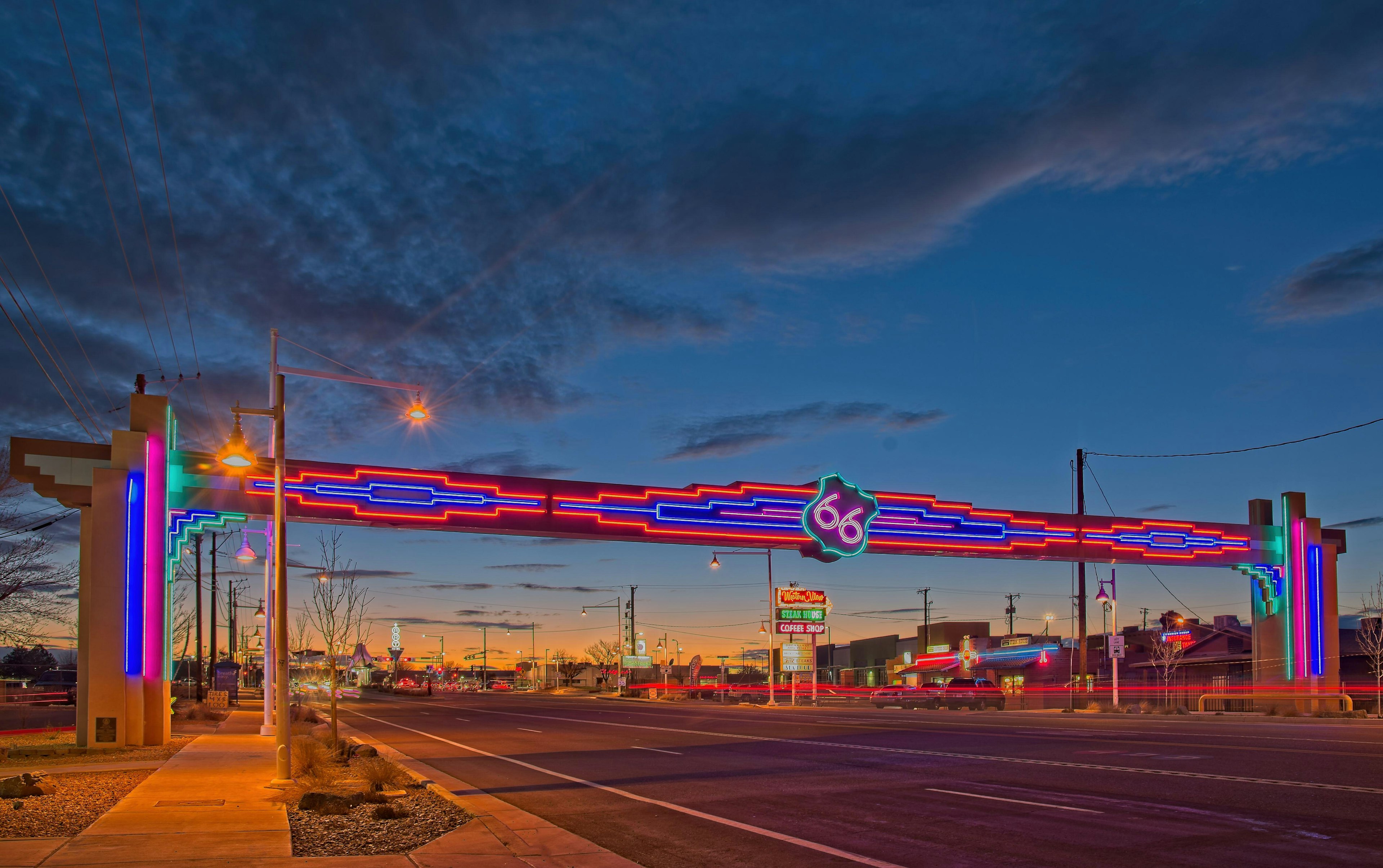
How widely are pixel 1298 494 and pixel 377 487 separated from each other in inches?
1320

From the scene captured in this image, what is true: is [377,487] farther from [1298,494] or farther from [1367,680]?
[1367,680]

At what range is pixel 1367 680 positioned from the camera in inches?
1994

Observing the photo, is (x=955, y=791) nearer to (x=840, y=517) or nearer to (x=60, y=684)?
(x=840, y=517)

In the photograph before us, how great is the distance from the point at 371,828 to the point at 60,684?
80.8 metres

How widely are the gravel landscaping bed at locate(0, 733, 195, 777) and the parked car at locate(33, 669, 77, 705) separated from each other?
6.93 meters

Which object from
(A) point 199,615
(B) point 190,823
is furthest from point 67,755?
(A) point 199,615

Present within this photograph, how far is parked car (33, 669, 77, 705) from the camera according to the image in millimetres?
59469

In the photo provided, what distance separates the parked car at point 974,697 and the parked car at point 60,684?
134 ft

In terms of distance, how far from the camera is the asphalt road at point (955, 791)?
407 inches

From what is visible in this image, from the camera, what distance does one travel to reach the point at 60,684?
77.9m

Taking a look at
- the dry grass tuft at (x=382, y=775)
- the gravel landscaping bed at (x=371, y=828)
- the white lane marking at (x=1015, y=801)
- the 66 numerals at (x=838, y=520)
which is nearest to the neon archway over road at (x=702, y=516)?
the 66 numerals at (x=838, y=520)

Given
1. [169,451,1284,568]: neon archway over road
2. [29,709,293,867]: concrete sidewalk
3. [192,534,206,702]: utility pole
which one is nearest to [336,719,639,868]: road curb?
[29,709,293,867]: concrete sidewalk

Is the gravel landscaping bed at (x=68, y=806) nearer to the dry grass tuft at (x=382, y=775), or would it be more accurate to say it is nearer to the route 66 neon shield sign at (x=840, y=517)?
the dry grass tuft at (x=382, y=775)

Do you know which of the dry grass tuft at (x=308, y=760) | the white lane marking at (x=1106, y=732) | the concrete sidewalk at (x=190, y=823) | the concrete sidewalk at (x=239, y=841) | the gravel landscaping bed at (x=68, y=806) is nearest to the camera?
the concrete sidewalk at (x=239, y=841)
